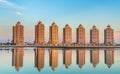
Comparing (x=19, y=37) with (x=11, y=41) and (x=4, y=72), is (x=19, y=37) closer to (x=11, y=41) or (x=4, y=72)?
(x=11, y=41)

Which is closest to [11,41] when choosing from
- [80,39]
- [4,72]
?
[80,39]

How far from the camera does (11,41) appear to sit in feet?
650

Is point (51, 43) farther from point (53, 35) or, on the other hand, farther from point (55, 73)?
point (55, 73)

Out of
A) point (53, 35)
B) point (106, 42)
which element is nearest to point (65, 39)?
point (53, 35)

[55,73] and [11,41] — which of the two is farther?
[11,41]

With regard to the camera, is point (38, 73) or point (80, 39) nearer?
point (38, 73)

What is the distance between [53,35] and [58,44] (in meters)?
10.5

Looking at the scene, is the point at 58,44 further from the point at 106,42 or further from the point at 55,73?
the point at 55,73

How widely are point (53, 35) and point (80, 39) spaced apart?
1667 centimetres

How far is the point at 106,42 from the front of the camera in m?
196

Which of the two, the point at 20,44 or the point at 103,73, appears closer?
the point at 103,73

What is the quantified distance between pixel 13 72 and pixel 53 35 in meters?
163

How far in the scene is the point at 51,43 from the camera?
19100 centimetres

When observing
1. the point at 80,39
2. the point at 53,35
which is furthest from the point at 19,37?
the point at 80,39
